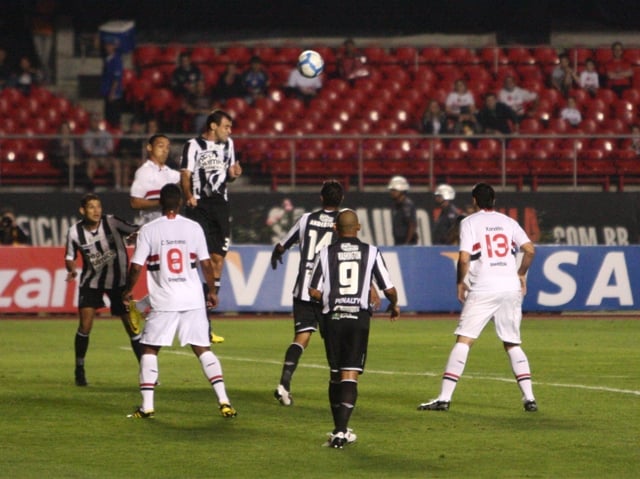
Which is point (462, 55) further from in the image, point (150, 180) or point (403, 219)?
point (150, 180)

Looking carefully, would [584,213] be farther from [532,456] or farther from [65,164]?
[532,456]

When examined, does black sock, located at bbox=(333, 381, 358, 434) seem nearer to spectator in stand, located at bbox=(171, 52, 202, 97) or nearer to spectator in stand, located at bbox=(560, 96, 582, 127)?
spectator in stand, located at bbox=(171, 52, 202, 97)

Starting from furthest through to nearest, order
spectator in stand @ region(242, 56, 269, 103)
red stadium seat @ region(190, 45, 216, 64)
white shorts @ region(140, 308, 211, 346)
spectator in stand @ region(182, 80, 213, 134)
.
A: red stadium seat @ region(190, 45, 216, 64)
spectator in stand @ region(242, 56, 269, 103)
spectator in stand @ region(182, 80, 213, 134)
white shorts @ region(140, 308, 211, 346)

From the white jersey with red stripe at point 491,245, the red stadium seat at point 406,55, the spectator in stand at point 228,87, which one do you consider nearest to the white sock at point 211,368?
the white jersey with red stripe at point 491,245

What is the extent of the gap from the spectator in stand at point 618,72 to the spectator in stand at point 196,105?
Result: 882 centimetres

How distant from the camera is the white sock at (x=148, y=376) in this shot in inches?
456

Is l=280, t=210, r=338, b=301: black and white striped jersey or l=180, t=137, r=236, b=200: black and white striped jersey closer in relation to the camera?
l=280, t=210, r=338, b=301: black and white striped jersey

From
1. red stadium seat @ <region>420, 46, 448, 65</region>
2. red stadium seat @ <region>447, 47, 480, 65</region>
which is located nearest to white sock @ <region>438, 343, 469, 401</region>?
red stadium seat @ <region>447, 47, 480, 65</region>

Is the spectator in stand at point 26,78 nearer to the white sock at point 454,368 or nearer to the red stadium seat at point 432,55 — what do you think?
the red stadium seat at point 432,55

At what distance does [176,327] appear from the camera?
11625 mm

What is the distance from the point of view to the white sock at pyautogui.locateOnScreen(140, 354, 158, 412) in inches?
456

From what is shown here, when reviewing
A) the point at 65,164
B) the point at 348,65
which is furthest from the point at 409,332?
the point at 348,65

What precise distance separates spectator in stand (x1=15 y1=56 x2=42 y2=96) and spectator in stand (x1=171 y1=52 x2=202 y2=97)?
3.11 m

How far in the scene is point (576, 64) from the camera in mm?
32406
